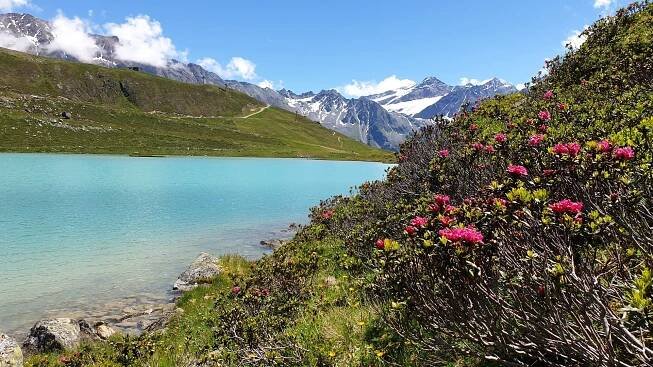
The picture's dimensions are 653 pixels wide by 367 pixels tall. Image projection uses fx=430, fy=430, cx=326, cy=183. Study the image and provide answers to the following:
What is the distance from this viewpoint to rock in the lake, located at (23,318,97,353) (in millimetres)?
13289

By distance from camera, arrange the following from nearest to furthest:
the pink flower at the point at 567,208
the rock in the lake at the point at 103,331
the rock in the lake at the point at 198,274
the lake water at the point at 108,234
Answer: the pink flower at the point at 567,208 → the rock in the lake at the point at 103,331 → the lake water at the point at 108,234 → the rock in the lake at the point at 198,274

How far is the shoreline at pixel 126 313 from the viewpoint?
1582 cm

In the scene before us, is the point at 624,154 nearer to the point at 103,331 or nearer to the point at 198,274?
the point at 103,331

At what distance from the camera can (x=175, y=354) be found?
11.1 meters

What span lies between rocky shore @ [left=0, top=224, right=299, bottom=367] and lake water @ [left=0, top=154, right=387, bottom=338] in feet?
2.45

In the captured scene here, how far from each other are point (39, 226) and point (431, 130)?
27.3 meters

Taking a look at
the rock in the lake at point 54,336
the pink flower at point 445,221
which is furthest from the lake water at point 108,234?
the pink flower at point 445,221

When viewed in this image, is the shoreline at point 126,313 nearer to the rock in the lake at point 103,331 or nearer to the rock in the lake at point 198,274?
the rock in the lake at point 103,331

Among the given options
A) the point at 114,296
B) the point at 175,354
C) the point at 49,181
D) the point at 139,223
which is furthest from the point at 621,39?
the point at 49,181

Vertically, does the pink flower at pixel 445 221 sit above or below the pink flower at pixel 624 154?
below

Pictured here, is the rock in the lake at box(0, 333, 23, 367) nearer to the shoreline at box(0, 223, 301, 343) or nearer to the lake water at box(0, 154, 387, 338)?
the shoreline at box(0, 223, 301, 343)

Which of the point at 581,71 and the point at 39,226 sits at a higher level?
the point at 581,71

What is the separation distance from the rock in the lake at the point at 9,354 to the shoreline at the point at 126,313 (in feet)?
12.5

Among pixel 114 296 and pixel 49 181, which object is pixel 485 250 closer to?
pixel 114 296
